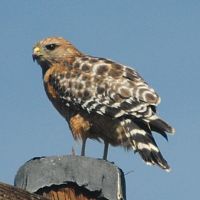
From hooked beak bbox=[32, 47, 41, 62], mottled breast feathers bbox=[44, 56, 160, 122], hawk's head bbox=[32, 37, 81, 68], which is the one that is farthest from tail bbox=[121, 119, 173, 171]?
hooked beak bbox=[32, 47, 41, 62]

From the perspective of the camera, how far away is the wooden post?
17.5ft

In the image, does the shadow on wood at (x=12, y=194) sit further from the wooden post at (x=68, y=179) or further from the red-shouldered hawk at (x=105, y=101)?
the red-shouldered hawk at (x=105, y=101)

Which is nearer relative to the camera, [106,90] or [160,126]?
[160,126]

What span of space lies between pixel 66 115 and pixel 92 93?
0.47m

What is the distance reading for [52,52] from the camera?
36.7 feet

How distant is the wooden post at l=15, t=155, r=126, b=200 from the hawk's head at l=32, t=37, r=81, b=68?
18.2 ft

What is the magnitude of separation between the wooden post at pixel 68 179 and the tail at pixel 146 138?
9.50 feet

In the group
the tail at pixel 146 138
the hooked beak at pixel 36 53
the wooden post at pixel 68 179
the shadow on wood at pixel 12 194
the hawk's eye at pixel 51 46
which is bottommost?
the shadow on wood at pixel 12 194

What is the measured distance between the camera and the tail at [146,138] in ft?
28.3

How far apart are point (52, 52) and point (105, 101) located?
1686mm

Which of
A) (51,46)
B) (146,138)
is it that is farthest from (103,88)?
(51,46)

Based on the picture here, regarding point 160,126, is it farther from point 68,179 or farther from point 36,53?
point 68,179

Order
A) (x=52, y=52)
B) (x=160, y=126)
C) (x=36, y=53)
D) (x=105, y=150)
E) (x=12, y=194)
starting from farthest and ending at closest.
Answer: (x=52, y=52)
(x=36, y=53)
(x=105, y=150)
(x=160, y=126)
(x=12, y=194)

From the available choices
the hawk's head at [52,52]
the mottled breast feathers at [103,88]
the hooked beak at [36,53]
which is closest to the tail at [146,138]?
the mottled breast feathers at [103,88]
